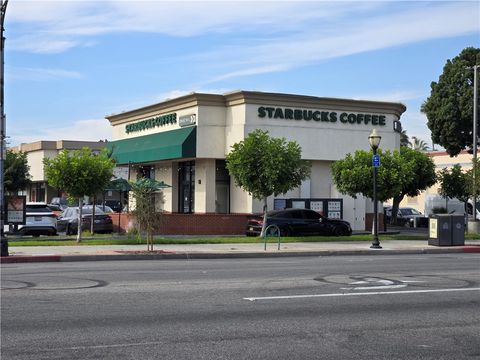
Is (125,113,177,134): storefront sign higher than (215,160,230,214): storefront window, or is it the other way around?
(125,113,177,134): storefront sign

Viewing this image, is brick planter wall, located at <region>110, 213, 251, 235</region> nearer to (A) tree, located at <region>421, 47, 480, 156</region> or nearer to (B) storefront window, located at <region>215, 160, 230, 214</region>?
(B) storefront window, located at <region>215, 160, 230, 214</region>

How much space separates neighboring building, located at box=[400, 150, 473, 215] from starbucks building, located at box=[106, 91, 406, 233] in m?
24.2

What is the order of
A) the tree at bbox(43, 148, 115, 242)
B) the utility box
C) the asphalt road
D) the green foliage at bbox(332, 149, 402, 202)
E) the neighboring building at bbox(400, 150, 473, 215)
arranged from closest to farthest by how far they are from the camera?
the asphalt road
the tree at bbox(43, 148, 115, 242)
the utility box
the green foliage at bbox(332, 149, 402, 202)
the neighboring building at bbox(400, 150, 473, 215)

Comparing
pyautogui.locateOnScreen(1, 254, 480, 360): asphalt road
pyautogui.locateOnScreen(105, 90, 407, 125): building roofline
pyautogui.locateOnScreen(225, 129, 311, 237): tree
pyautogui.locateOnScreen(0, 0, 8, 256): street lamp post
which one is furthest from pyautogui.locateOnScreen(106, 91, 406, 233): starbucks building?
pyautogui.locateOnScreen(1, 254, 480, 360): asphalt road

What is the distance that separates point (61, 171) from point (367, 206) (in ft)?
61.6

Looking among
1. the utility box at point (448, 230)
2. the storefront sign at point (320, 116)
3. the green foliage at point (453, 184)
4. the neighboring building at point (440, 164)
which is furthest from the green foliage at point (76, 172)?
the neighboring building at point (440, 164)

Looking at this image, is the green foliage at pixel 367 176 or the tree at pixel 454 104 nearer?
the green foliage at pixel 367 176

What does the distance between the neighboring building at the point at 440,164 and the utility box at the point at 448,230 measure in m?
34.1

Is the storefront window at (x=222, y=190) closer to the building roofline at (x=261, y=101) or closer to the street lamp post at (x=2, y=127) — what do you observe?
the building roofline at (x=261, y=101)

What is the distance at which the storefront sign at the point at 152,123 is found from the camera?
36412 millimetres

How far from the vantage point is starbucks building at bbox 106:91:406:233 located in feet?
112

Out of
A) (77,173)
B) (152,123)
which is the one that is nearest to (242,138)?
(152,123)

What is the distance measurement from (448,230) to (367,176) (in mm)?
5006

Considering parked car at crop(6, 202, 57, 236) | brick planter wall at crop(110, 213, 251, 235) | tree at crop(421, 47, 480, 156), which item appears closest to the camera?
→ parked car at crop(6, 202, 57, 236)
